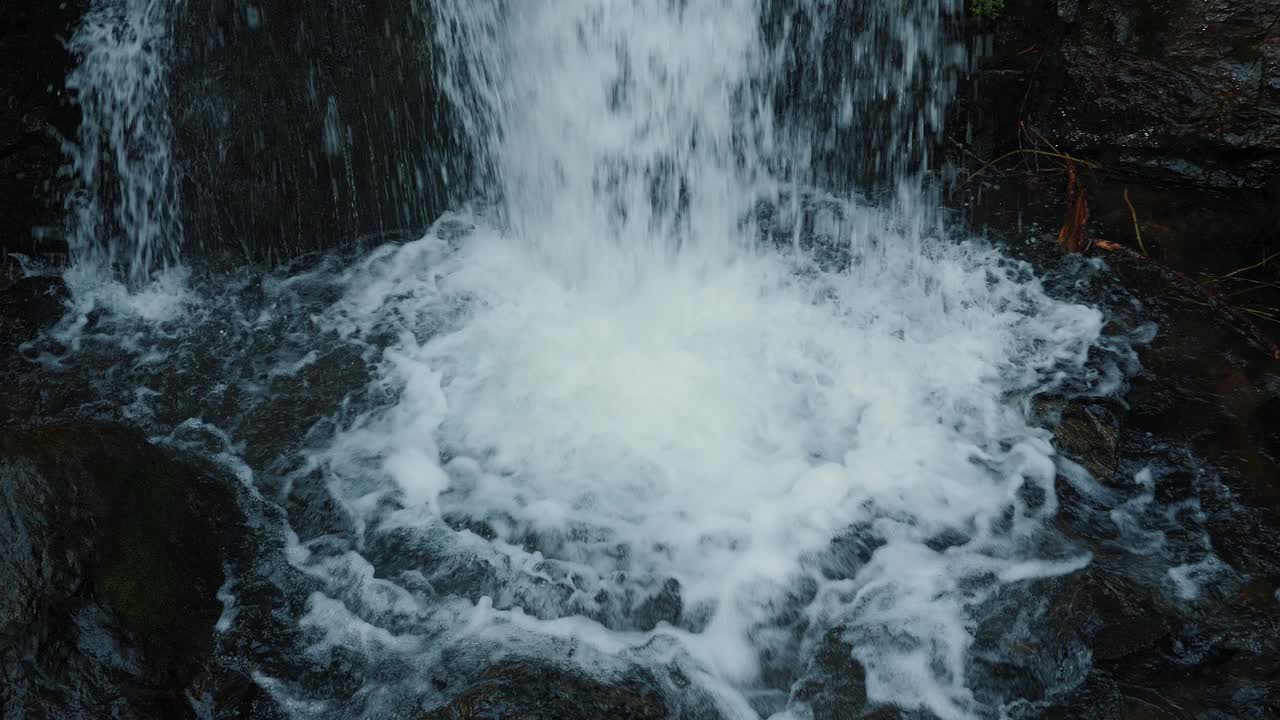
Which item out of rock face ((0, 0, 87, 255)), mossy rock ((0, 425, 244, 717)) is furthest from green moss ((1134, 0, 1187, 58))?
rock face ((0, 0, 87, 255))

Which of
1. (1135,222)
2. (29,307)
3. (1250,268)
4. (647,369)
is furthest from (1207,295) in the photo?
(29,307)

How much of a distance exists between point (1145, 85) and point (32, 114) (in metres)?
7.22

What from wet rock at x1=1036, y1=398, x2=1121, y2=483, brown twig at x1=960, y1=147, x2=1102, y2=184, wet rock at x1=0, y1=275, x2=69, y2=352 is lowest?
wet rock at x1=1036, y1=398, x2=1121, y2=483

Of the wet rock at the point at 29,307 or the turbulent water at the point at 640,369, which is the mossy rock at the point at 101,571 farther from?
the wet rock at the point at 29,307

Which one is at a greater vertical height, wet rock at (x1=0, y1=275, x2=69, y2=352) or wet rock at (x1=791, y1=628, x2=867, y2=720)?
wet rock at (x1=0, y1=275, x2=69, y2=352)

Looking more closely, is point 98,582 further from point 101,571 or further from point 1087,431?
point 1087,431

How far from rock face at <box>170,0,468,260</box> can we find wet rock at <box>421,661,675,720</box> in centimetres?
384

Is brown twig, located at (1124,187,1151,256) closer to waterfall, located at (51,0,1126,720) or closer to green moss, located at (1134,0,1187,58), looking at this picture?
waterfall, located at (51,0,1126,720)

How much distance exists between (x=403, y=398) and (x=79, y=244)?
2798 mm

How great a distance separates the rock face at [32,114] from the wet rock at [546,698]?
466 cm

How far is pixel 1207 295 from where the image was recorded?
4652mm

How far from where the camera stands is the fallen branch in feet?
14.3

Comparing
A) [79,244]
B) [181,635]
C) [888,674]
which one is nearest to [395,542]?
[181,635]

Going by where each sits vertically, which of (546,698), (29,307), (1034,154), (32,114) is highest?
(32,114)
